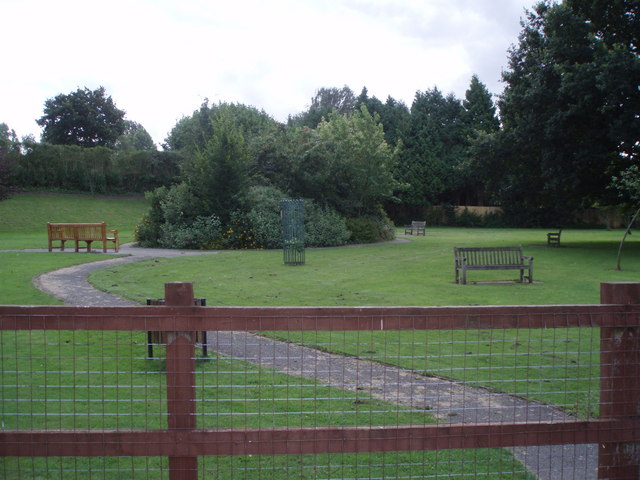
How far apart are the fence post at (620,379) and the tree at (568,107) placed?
22.2 metres

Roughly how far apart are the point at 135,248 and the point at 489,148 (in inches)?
718

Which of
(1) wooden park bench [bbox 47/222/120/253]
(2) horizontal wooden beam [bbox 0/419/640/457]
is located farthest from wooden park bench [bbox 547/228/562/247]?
(2) horizontal wooden beam [bbox 0/419/640/457]

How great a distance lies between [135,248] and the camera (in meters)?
27.6

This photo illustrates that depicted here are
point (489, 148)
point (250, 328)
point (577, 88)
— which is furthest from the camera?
point (489, 148)

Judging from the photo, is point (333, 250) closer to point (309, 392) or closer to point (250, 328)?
point (309, 392)

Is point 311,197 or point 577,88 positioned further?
point 311,197

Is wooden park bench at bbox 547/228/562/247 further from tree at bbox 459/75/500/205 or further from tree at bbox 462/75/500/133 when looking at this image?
tree at bbox 462/75/500/133

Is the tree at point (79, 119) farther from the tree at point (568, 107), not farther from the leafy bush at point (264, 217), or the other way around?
the tree at point (568, 107)

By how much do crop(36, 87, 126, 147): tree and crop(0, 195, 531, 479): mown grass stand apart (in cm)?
6706

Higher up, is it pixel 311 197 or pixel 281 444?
pixel 311 197

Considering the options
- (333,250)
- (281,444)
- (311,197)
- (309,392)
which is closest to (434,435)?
(281,444)

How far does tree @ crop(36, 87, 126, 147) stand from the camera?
242 ft

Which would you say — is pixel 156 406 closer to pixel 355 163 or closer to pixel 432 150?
pixel 355 163

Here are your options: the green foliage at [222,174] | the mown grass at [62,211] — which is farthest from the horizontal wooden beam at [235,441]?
the mown grass at [62,211]
